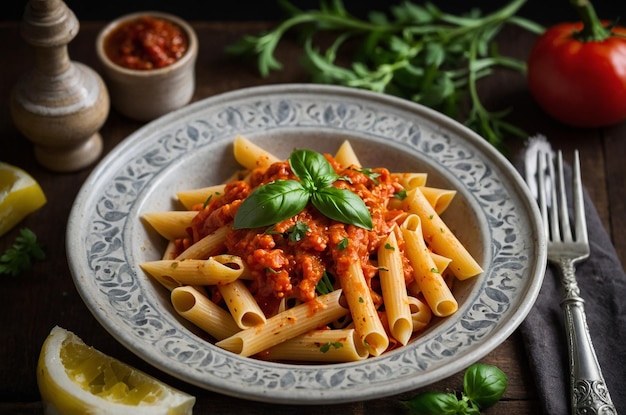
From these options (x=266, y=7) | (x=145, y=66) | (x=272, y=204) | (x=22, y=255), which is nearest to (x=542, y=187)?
(x=272, y=204)

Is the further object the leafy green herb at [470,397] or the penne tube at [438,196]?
the penne tube at [438,196]

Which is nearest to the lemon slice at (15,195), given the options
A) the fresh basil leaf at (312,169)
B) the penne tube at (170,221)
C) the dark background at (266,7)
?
the penne tube at (170,221)

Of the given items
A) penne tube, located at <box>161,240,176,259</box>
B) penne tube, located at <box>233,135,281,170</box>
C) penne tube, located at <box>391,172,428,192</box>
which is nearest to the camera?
penne tube, located at <box>161,240,176,259</box>

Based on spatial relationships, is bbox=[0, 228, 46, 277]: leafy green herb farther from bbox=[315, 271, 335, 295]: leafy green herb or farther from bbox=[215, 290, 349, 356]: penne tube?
bbox=[315, 271, 335, 295]: leafy green herb

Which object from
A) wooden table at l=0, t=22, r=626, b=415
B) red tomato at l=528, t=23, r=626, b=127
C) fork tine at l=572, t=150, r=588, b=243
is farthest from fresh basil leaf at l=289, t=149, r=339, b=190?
red tomato at l=528, t=23, r=626, b=127

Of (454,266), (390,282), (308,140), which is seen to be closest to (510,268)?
(454,266)

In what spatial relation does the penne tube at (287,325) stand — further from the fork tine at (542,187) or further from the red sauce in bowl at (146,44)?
the red sauce in bowl at (146,44)
